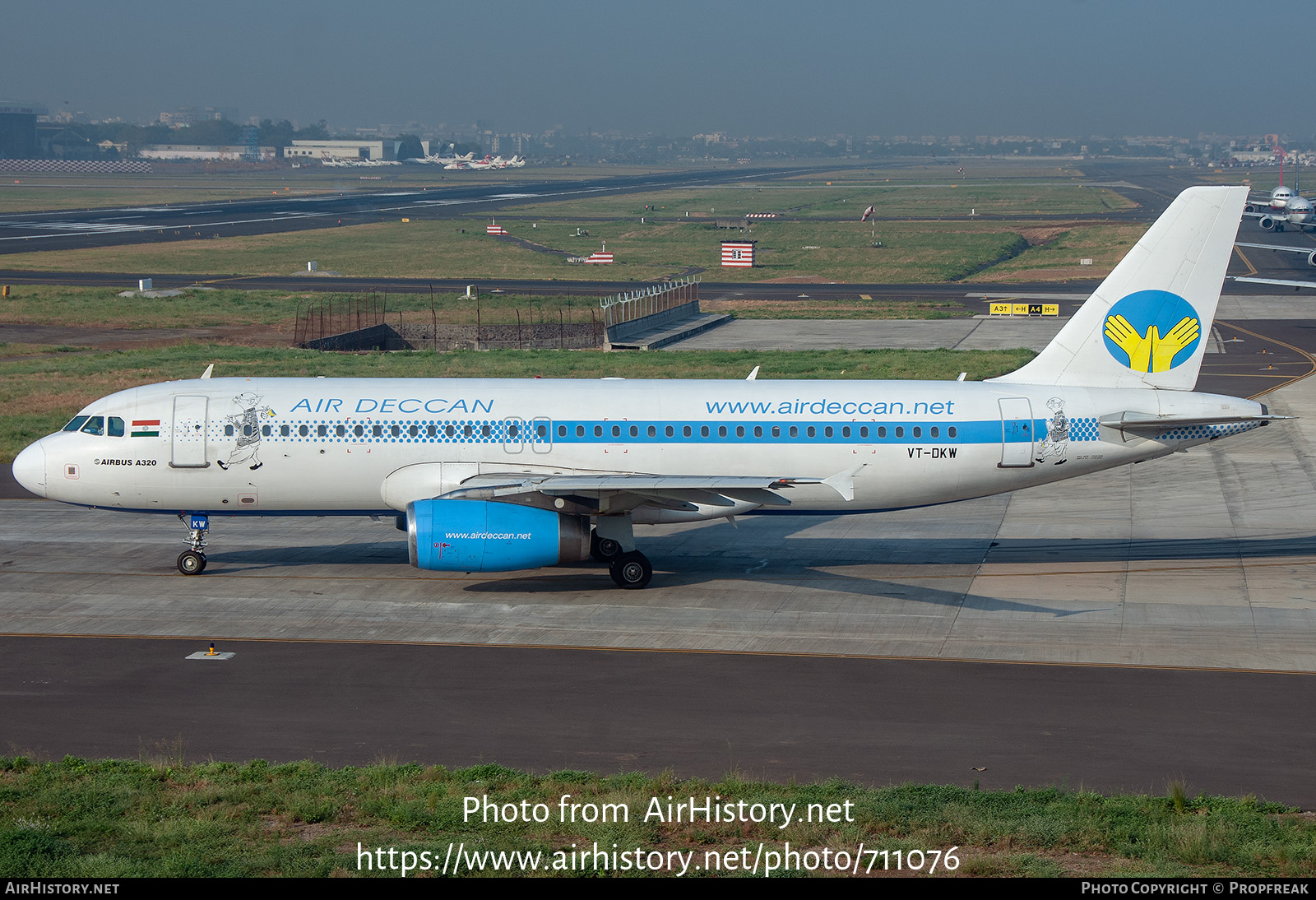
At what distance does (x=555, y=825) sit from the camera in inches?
648

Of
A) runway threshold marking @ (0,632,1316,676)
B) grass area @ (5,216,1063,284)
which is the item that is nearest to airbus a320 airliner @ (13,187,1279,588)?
runway threshold marking @ (0,632,1316,676)

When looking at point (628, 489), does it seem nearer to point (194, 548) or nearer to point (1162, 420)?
point (194, 548)

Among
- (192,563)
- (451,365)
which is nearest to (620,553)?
(192,563)

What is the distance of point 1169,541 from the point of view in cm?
3491

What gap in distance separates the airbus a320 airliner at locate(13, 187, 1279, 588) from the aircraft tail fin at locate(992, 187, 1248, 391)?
47 millimetres

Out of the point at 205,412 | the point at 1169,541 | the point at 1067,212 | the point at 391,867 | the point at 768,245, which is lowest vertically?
the point at 391,867

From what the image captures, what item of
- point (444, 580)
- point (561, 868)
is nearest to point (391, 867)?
point (561, 868)

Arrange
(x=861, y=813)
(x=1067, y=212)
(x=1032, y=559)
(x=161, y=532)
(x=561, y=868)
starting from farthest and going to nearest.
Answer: (x=1067, y=212)
(x=161, y=532)
(x=1032, y=559)
(x=861, y=813)
(x=561, y=868)

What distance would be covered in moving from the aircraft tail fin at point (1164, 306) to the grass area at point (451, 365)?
25358 millimetres

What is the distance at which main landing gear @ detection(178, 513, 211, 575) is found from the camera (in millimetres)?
31406

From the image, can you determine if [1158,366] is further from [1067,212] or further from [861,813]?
[1067,212]

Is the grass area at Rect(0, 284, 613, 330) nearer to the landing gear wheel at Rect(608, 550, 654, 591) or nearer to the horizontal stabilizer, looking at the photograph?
the landing gear wheel at Rect(608, 550, 654, 591)

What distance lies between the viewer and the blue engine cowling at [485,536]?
91.1 ft

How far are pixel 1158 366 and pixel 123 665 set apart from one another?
25.3 metres
